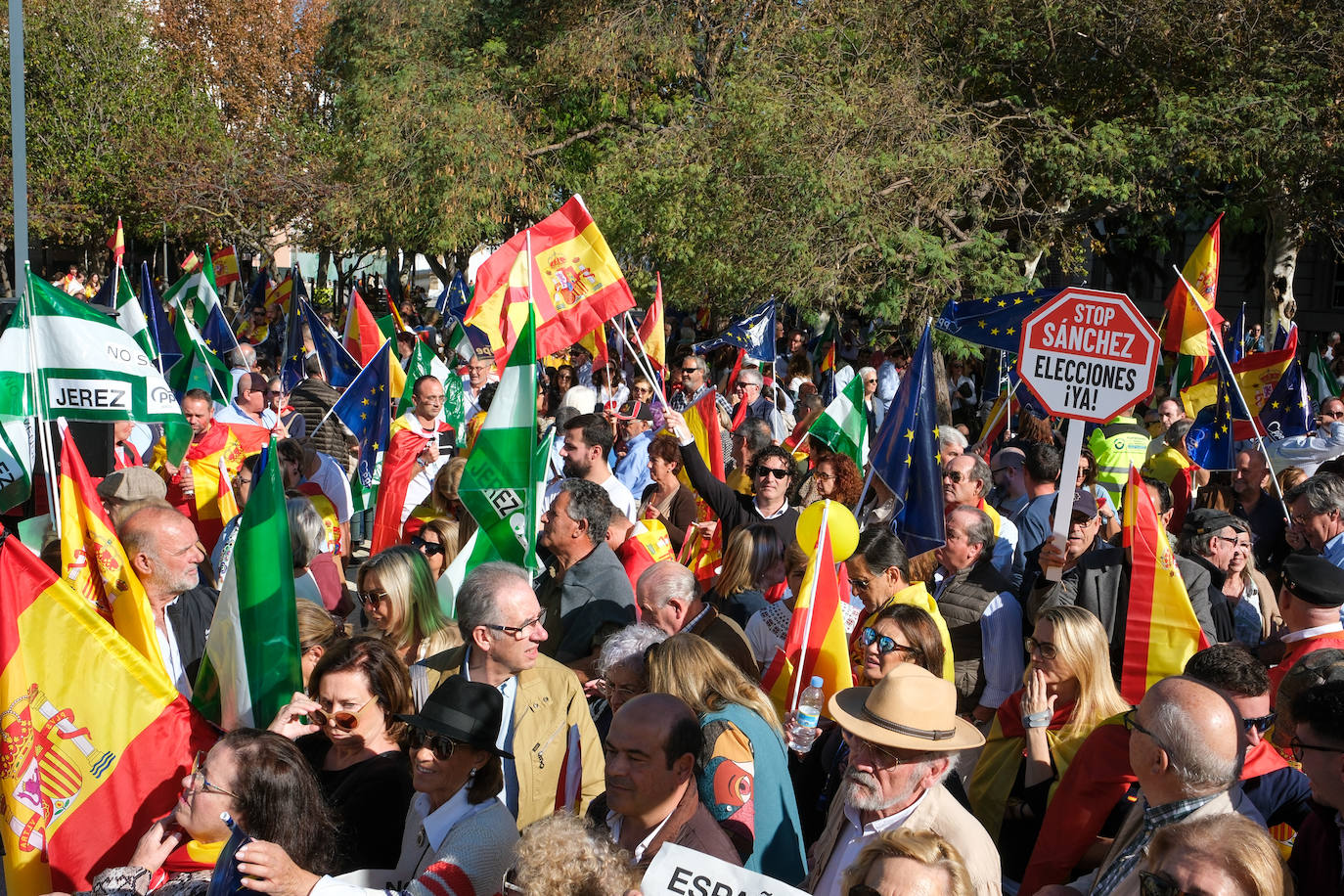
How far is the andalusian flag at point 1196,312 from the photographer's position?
10.1m

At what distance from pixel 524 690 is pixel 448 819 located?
0.83 metres

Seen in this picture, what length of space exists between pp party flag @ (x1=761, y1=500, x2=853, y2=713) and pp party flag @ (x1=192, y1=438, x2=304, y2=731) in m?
1.80

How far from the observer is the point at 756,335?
14438 millimetres

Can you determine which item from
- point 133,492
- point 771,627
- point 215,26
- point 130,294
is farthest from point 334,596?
point 215,26

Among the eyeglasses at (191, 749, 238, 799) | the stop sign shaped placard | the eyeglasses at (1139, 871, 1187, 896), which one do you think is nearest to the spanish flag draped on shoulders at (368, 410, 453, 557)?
the stop sign shaped placard

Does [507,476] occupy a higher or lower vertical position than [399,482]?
higher

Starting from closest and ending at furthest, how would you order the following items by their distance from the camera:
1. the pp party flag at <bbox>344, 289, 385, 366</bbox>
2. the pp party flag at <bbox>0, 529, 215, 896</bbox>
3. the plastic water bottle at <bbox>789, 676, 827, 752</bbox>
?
the pp party flag at <bbox>0, 529, 215, 896</bbox> < the plastic water bottle at <bbox>789, 676, 827, 752</bbox> < the pp party flag at <bbox>344, 289, 385, 366</bbox>

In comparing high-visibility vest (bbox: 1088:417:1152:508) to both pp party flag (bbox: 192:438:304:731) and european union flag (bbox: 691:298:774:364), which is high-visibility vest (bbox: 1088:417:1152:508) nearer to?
pp party flag (bbox: 192:438:304:731)

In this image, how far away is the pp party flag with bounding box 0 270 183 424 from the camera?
6.60m

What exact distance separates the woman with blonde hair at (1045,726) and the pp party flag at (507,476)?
82.2 inches

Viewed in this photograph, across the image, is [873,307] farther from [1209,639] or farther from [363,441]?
[1209,639]

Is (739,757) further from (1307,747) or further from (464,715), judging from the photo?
(1307,747)

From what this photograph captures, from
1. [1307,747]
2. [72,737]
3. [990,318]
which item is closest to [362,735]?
[72,737]

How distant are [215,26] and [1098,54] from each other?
32982mm
